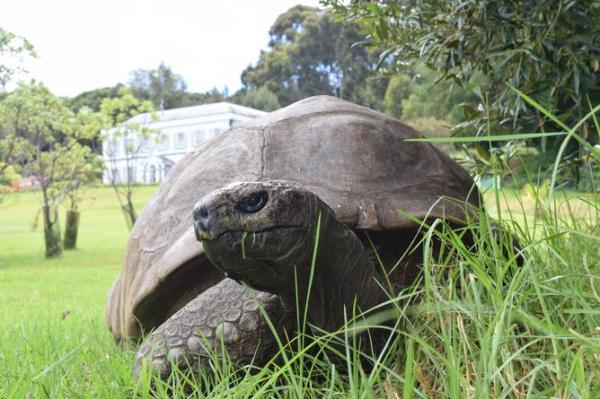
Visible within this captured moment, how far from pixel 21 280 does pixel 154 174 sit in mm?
34548

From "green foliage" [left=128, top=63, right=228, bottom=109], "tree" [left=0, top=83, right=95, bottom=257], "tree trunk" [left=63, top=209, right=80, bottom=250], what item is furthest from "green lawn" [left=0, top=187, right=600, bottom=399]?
"green foliage" [left=128, top=63, right=228, bottom=109]

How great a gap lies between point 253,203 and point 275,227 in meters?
0.06

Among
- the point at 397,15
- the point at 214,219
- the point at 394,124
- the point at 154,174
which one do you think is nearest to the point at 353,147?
the point at 394,124

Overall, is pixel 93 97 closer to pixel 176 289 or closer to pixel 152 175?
pixel 152 175

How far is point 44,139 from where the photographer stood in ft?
40.0

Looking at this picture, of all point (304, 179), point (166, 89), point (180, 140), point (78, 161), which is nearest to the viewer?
point (304, 179)

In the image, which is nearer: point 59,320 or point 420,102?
point 59,320

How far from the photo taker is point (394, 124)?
7.07 feet

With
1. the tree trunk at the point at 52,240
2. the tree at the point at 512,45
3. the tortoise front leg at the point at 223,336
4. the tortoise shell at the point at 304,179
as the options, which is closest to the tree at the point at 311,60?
the tree trunk at the point at 52,240

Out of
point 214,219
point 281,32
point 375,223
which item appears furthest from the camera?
point 281,32

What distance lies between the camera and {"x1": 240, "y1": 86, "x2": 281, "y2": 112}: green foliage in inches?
1784

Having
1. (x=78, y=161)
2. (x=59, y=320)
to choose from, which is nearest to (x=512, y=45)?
(x=59, y=320)

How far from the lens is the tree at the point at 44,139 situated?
36.0ft

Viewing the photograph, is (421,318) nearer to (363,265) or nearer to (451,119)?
(363,265)
